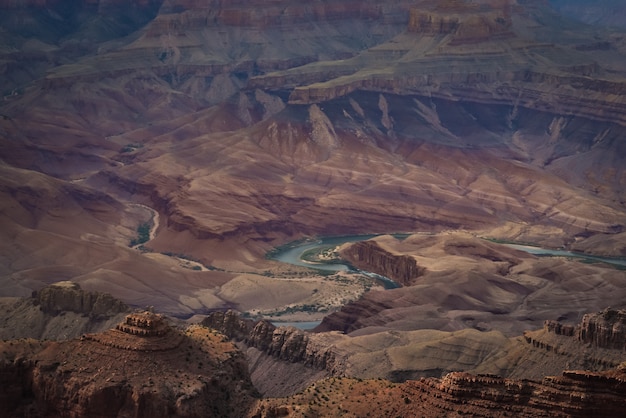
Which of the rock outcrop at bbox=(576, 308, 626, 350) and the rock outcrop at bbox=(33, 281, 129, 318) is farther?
the rock outcrop at bbox=(33, 281, 129, 318)

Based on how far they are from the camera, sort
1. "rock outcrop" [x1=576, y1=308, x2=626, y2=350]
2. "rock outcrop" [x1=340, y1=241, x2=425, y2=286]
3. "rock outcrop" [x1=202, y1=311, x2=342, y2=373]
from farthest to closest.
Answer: "rock outcrop" [x1=340, y1=241, x2=425, y2=286] → "rock outcrop" [x1=202, y1=311, x2=342, y2=373] → "rock outcrop" [x1=576, y1=308, x2=626, y2=350]

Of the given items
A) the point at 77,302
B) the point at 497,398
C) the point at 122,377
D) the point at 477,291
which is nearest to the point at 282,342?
the point at 77,302

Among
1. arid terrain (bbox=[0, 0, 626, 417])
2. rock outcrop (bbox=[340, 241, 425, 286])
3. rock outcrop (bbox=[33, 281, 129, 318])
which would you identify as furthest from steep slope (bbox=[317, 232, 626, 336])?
rock outcrop (bbox=[33, 281, 129, 318])

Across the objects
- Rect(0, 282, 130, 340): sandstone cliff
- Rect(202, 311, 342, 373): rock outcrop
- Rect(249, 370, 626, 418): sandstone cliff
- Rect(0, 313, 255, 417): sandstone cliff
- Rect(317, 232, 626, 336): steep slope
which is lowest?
Rect(317, 232, 626, 336): steep slope

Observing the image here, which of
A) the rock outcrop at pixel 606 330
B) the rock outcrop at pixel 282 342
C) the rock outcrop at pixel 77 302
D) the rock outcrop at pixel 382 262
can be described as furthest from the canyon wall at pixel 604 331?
the rock outcrop at pixel 382 262

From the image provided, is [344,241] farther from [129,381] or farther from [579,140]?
[129,381]

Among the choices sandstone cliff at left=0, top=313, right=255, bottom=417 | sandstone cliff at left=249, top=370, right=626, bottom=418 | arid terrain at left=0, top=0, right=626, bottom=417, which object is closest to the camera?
sandstone cliff at left=249, top=370, right=626, bottom=418

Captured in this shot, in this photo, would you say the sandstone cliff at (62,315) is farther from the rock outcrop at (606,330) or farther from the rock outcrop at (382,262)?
the rock outcrop at (382,262)

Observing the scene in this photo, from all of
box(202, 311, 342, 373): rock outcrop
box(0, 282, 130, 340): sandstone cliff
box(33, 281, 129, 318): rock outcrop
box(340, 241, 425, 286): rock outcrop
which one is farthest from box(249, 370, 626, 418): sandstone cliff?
box(340, 241, 425, 286): rock outcrop

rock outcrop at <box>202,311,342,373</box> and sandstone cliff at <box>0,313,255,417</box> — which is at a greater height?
sandstone cliff at <box>0,313,255,417</box>

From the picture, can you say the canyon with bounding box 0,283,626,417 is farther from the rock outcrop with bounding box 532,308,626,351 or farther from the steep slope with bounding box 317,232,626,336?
the steep slope with bounding box 317,232,626,336
